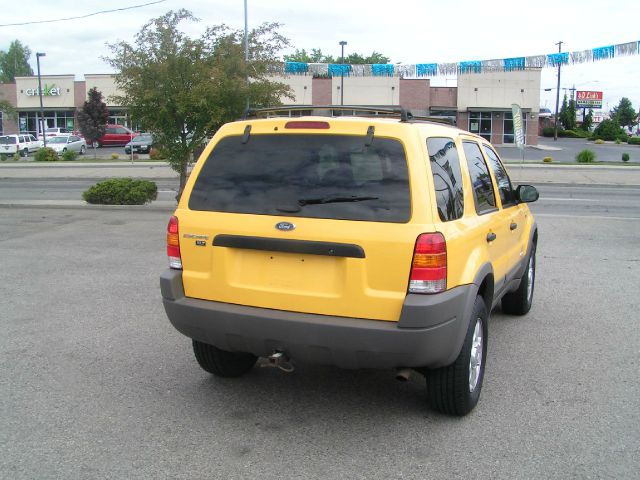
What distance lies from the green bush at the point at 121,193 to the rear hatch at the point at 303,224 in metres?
11.6

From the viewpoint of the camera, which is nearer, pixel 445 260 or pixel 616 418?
pixel 445 260

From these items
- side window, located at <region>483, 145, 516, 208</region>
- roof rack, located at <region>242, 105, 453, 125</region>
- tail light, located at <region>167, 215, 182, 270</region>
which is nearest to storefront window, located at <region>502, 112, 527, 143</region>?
side window, located at <region>483, 145, 516, 208</region>

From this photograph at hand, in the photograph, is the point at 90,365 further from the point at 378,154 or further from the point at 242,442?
the point at 378,154

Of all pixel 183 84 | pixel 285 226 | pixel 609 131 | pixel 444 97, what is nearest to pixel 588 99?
pixel 609 131

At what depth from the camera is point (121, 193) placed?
596 inches

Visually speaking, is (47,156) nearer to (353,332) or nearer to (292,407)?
(292,407)

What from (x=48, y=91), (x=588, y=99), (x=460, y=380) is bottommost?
(x=460, y=380)

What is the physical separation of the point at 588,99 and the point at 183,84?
113m

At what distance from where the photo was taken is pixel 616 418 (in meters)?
4.02

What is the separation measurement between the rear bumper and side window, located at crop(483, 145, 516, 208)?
1.75m

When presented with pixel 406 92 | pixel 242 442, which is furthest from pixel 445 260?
pixel 406 92

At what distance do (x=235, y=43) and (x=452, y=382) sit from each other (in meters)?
12.5

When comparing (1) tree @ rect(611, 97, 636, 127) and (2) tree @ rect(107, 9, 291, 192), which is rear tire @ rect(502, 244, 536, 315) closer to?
(2) tree @ rect(107, 9, 291, 192)

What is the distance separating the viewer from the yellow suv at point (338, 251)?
355 centimetres
